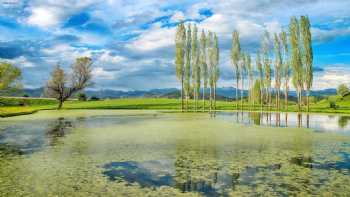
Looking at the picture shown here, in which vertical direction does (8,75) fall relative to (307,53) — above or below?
below

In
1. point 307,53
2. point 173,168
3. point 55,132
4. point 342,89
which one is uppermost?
point 307,53

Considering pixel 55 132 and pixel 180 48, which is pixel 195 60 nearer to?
pixel 180 48

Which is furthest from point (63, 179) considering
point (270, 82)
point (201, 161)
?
point (270, 82)

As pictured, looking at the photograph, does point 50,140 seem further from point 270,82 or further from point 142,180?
point 270,82

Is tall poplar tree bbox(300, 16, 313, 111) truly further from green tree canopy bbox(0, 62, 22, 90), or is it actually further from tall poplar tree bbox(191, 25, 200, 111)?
green tree canopy bbox(0, 62, 22, 90)

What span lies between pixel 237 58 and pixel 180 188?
66.0 metres

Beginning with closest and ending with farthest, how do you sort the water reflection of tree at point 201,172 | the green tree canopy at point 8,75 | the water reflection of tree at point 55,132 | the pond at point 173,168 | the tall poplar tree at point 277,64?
the pond at point 173,168
the water reflection of tree at point 201,172
the water reflection of tree at point 55,132
the green tree canopy at point 8,75
the tall poplar tree at point 277,64

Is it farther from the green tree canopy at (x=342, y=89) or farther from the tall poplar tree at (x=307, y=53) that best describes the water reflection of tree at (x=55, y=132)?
the green tree canopy at (x=342, y=89)

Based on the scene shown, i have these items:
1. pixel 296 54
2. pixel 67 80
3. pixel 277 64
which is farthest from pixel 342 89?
pixel 67 80

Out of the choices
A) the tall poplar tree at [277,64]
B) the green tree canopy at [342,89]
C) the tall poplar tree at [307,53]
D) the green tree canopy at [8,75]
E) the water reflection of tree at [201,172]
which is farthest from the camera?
the green tree canopy at [342,89]

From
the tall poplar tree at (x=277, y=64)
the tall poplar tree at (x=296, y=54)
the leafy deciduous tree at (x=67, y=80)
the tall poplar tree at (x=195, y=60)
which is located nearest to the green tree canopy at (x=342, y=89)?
the tall poplar tree at (x=277, y=64)

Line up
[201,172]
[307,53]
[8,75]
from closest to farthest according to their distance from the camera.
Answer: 1. [201,172]
2. [8,75]
3. [307,53]

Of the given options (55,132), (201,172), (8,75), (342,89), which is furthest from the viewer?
(342,89)

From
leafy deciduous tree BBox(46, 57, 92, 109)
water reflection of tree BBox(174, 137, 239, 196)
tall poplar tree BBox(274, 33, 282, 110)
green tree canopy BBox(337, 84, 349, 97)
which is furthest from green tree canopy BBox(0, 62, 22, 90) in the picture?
green tree canopy BBox(337, 84, 349, 97)
